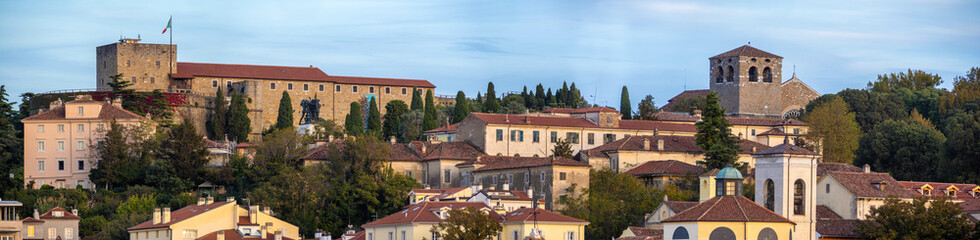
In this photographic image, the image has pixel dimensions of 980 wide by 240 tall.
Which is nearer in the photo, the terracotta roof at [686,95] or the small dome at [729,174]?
the small dome at [729,174]

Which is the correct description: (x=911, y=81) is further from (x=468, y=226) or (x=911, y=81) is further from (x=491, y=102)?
(x=468, y=226)

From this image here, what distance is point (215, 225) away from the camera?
65.7m

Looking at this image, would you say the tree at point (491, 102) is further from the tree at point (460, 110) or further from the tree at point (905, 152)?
the tree at point (905, 152)

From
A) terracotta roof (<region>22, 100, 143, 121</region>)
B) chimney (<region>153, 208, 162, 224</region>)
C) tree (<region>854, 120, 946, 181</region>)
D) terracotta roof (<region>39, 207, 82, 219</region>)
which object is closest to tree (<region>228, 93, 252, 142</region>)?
terracotta roof (<region>22, 100, 143, 121</region>)

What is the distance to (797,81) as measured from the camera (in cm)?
11162

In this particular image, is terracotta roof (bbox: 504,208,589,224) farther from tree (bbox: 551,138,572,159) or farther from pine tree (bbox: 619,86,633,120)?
pine tree (bbox: 619,86,633,120)

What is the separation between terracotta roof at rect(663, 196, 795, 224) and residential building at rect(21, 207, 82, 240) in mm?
29936

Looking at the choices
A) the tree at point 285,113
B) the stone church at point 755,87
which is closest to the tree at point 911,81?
the stone church at point 755,87

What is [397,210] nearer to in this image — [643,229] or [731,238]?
[643,229]

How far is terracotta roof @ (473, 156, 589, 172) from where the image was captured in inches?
2781

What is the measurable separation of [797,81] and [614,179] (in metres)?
43.2

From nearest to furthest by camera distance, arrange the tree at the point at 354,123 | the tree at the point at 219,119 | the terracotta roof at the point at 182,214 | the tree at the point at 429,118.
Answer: the terracotta roof at the point at 182,214, the tree at the point at 429,118, the tree at the point at 354,123, the tree at the point at 219,119

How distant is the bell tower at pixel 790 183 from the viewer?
2315 inches

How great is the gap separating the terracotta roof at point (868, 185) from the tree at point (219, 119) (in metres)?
48.6
